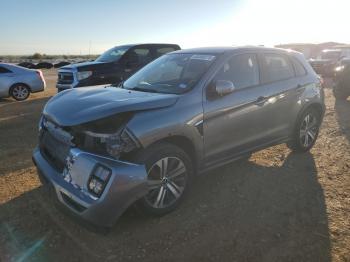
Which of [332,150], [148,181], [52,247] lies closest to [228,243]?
[148,181]

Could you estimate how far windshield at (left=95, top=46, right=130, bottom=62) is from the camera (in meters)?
11.6

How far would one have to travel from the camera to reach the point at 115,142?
3.59 metres

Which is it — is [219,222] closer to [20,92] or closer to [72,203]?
[72,203]

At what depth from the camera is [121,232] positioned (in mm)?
3895

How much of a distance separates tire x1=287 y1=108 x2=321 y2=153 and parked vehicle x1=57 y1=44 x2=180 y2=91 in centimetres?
570

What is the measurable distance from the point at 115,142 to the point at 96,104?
0.56 meters

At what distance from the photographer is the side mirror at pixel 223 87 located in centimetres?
439

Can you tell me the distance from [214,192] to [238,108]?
1.14 meters

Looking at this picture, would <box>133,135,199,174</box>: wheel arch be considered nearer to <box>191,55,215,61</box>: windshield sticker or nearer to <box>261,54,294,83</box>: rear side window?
<box>191,55,215,61</box>: windshield sticker

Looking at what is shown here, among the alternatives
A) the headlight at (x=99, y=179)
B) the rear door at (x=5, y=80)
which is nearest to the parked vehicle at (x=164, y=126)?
the headlight at (x=99, y=179)

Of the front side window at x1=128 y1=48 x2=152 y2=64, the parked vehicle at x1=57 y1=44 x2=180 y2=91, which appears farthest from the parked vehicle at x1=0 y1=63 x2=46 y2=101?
the front side window at x1=128 y1=48 x2=152 y2=64

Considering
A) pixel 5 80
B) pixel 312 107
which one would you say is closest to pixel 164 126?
pixel 312 107

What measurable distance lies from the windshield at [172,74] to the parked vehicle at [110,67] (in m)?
5.25

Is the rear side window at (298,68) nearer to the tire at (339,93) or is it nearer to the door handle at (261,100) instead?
the door handle at (261,100)
